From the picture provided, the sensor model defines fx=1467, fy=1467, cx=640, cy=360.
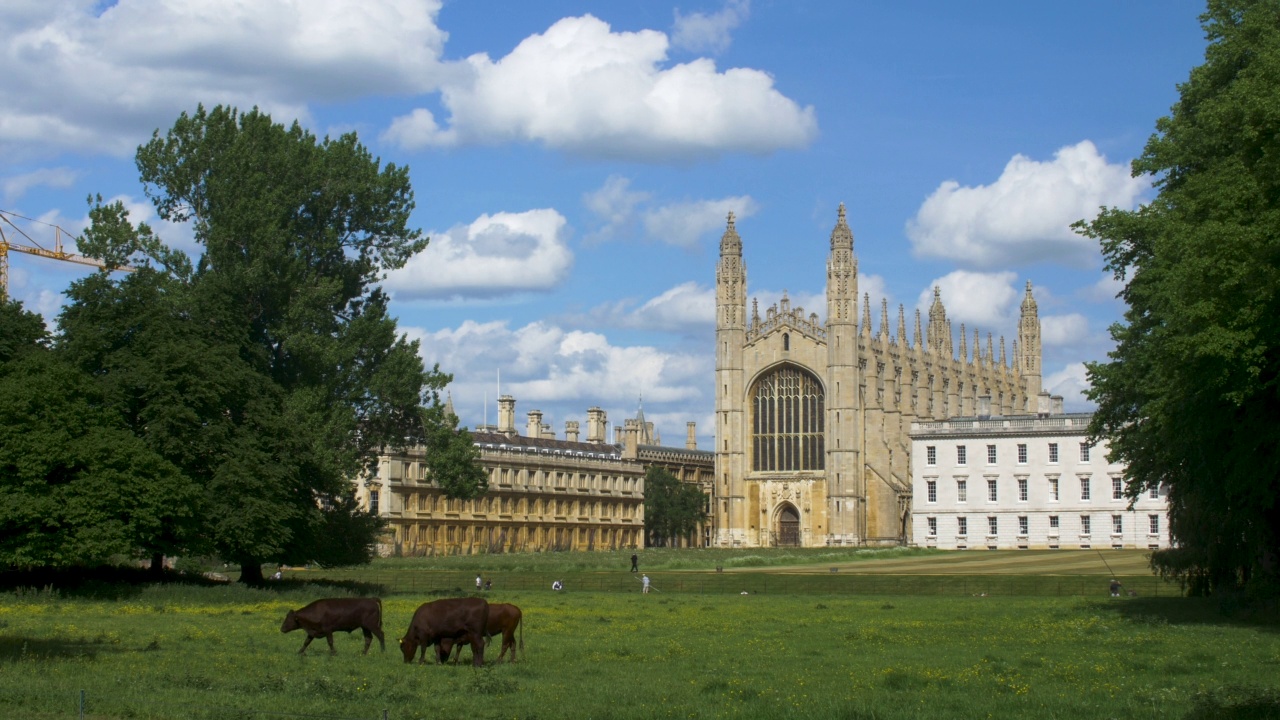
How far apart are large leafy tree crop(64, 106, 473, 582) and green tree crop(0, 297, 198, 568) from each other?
2.54m

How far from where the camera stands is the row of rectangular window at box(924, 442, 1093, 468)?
4131 inches

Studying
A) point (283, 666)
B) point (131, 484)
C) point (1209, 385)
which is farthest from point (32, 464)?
point (1209, 385)

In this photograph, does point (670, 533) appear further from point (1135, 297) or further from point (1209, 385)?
point (1209, 385)

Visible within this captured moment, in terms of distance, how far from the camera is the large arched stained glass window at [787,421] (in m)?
124

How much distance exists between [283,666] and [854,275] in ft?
331

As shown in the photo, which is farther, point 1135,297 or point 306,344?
point 306,344

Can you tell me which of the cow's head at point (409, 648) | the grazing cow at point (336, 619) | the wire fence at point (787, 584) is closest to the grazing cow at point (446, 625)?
the cow's head at point (409, 648)

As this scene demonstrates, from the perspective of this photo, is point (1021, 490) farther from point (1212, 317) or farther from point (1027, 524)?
point (1212, 317)

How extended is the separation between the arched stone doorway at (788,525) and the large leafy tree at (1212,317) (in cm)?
7831

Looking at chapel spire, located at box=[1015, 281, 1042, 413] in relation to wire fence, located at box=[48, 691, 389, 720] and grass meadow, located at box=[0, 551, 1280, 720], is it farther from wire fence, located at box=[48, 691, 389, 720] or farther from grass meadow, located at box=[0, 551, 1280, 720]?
wire fence, located at box=[48, 691, 389, 720]

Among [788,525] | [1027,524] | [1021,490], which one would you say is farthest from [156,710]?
[788,525]

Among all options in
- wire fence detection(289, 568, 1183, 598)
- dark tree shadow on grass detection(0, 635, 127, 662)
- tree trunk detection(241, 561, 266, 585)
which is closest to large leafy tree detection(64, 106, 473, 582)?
tree trunk detection(241, 561, 266, 585)

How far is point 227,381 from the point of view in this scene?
4612cm

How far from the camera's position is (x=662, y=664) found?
87.9 ft
